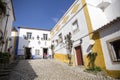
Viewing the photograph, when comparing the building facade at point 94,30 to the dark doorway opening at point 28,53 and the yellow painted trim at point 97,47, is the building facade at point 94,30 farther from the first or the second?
the dark doorway opening at point 28,53

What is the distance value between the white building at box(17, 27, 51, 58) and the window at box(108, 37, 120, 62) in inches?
645

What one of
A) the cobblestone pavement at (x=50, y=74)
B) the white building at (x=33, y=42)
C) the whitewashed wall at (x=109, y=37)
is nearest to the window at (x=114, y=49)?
the whitewashed wall at (x=109, y=37)

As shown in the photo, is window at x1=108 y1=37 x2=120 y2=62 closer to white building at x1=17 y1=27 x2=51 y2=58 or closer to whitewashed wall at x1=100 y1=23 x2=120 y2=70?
whitewashed wall at x1=100 y1=23 x2=120 y2=70

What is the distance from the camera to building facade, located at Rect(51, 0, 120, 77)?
7.44 metres

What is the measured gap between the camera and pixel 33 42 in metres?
21.7

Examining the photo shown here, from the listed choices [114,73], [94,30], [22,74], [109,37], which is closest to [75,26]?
[94,30]

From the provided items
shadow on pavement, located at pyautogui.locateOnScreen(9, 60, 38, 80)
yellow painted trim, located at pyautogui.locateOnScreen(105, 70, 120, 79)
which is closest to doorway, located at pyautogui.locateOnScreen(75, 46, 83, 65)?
yellow painted trim, located at pyautogui.locateOnScreen(105, 70, 120, 79)

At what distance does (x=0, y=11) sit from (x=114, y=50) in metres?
8.73

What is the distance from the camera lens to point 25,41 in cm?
2112

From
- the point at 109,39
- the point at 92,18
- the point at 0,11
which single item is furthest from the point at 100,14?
the point at 0,11

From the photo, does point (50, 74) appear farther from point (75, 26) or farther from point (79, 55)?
point (75, 26)

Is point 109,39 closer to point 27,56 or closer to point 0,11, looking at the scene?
point 0,11

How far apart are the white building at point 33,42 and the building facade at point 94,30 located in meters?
9.98

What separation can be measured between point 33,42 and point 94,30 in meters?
15.4
